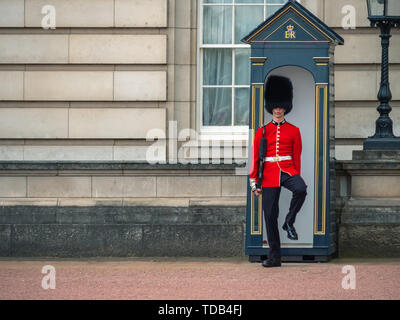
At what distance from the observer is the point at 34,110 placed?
1238 cm

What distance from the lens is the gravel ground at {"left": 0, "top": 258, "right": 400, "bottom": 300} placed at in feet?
27.5

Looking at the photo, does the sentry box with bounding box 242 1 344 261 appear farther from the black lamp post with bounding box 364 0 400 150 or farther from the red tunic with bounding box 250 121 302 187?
the black lamp post with bounding box 364 0 400 150

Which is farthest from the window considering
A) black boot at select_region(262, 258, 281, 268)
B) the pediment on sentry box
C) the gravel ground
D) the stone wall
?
black boot at select_region(262, 258, 281, 268)

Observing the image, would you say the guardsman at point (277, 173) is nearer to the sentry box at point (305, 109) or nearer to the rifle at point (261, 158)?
the rifle at point (261, 158)

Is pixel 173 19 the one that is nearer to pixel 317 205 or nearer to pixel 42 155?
pixel 42 155

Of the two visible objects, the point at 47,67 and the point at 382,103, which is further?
the point at 47,67

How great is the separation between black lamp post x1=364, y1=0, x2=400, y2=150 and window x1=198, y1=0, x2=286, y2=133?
1.74 meters

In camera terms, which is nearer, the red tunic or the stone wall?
the red tunic

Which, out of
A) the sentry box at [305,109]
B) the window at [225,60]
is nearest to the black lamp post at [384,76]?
the sentry box at [305,109]

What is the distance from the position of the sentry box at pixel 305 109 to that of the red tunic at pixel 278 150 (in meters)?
0.21

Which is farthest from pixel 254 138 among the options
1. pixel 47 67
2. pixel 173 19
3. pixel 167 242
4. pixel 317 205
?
pixel 47 67

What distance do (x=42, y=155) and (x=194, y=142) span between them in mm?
1981

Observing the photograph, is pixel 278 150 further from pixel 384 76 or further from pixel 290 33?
pixel 384 76

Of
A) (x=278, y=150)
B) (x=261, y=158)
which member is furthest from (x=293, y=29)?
(x=261, y=158)
